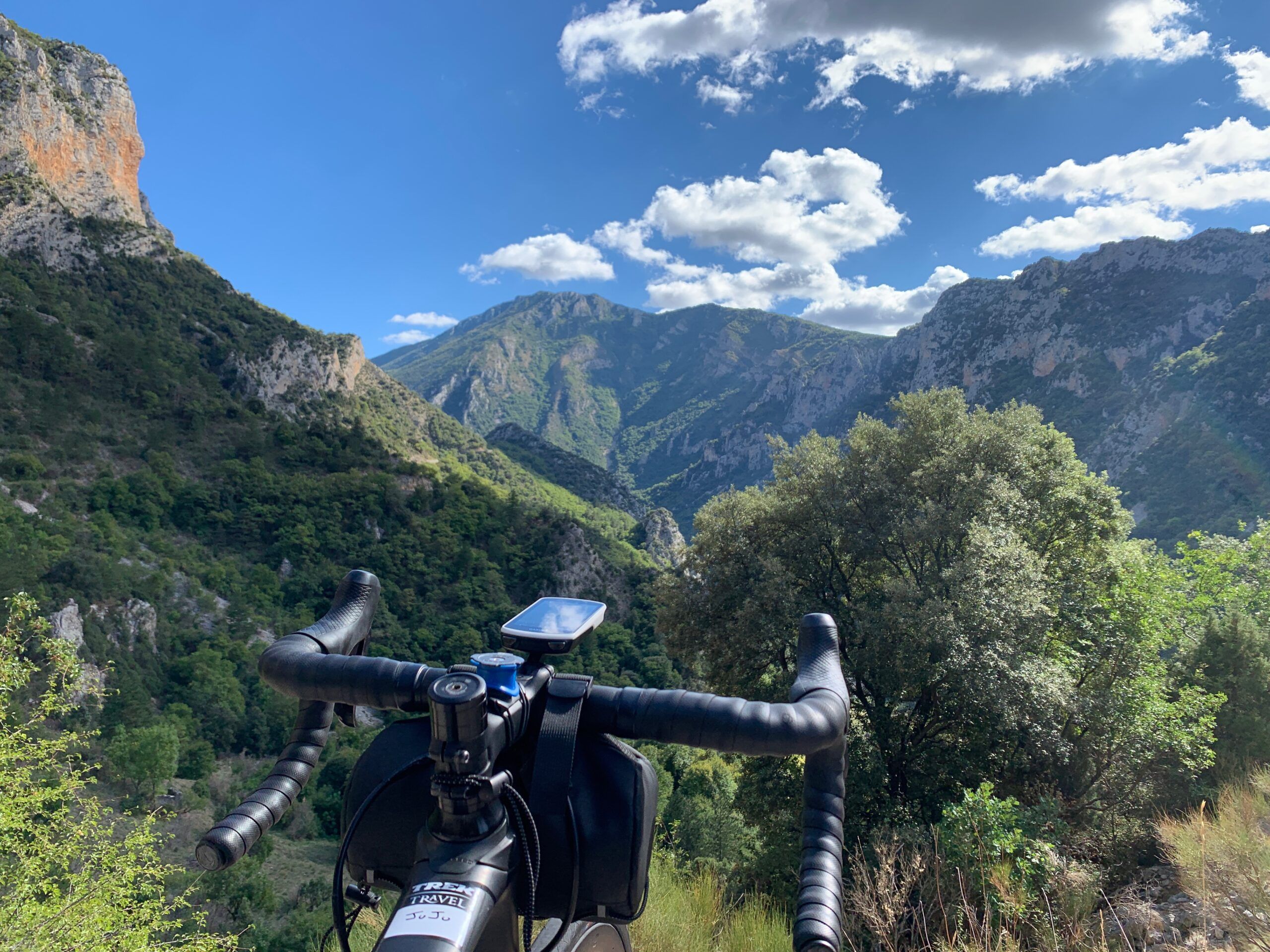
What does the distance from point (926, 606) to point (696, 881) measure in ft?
18.9

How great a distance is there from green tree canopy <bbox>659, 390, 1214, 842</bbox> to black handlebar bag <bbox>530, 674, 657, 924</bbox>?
26.3 ft

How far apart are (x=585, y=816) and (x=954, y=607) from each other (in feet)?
28.4

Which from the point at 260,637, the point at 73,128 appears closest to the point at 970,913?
the point at 260,637

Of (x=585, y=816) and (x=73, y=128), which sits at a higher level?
(x=73, y=128)

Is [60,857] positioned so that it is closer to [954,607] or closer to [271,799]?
[271,799]

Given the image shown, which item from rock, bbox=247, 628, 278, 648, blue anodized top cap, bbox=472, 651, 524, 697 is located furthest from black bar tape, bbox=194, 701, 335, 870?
rock, bbox=247, 628, 278, 648

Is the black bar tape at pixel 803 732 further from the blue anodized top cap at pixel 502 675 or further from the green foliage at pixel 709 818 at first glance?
the green foliage at pixel 709 818

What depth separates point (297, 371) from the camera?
213 feet

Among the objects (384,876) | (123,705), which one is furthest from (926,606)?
(123,705)

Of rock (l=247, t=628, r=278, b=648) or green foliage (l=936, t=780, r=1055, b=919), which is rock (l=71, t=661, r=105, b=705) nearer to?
rock (l=247, t=628, r=278, b=648)

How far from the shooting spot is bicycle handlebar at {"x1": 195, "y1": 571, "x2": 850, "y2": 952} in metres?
1.17

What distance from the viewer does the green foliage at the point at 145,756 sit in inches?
1037

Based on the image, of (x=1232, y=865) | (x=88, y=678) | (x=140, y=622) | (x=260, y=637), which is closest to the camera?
(x=1232, y=865)

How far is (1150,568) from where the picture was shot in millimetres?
10148
